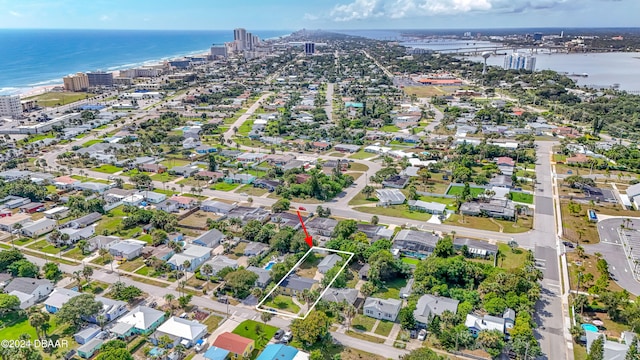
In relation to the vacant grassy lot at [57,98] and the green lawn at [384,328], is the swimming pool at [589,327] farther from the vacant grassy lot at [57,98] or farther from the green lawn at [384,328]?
the vacant grassy lot at [57,98]

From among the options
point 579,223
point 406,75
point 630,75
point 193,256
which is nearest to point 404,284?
point 193,256

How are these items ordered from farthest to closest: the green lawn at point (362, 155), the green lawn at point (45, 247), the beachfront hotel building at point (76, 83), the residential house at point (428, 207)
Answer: the beachfront hotel building at point (76, 83) < the green lawn at point (362, 155) < the residential house at point (428, 207) < the green lawn at point (45, 247)

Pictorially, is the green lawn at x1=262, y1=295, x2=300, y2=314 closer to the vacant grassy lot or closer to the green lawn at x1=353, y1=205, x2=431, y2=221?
the green lawn at x1=353, y1=205, x2=431, y2=221

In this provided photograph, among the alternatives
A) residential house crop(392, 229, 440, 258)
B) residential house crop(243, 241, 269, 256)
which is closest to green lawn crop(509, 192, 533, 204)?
A: residential house crop(392, 229, 440, 258)

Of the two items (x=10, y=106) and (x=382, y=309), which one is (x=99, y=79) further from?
(x=382, y=309)

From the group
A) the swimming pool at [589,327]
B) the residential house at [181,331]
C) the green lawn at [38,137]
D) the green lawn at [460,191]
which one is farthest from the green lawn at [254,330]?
the green lawn at [38,137]
